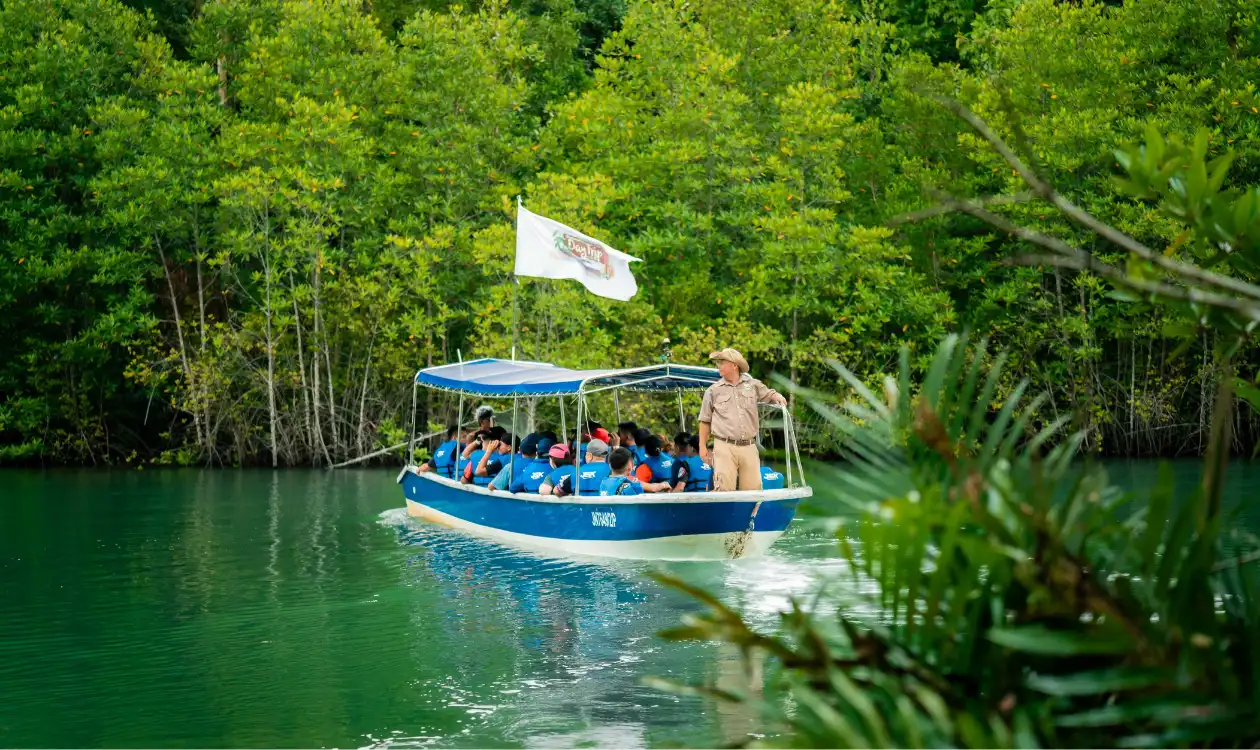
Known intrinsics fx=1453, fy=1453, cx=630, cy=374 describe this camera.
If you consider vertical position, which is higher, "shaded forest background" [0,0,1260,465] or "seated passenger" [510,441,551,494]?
"shaded forest background" [0,0,1260,465]

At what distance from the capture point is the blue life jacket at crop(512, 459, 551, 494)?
15.6 metres

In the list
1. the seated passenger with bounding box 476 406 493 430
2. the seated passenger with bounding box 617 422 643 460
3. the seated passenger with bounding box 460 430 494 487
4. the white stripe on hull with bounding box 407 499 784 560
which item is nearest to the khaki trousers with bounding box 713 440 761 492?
the white stripe on hull with bounding box 407 499 784 560

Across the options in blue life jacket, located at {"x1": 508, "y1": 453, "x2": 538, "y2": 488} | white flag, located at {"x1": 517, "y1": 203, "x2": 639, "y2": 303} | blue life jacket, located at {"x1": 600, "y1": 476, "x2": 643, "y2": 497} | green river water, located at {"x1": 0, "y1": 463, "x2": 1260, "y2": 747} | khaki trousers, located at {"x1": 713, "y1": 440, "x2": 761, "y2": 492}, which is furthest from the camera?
white flag, located at {"x1": 517, "y1": 203, "x2": 639, "y2": 303}

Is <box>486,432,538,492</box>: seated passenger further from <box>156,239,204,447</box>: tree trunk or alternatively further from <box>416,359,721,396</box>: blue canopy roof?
<box>156,239,204,447</box>: tree trunk

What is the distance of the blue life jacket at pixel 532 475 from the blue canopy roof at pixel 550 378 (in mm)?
810

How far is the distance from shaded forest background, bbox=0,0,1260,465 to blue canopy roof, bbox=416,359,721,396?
370 inches

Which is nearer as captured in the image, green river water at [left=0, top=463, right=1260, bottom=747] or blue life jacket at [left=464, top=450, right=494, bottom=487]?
green river water at [left=0, top=463, right=1260, bottom=747]

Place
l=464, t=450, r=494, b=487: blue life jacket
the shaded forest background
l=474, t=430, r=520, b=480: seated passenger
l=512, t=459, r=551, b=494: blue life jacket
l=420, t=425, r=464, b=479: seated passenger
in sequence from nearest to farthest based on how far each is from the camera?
l=512, t=459, r=551, b=494: blue life jacket → l=474, t=430, r=520, b=480: seated passenger → l=464, t=450, r=494, b=487: blue life jacket → l=420, t=425, r=464, b=479: seated passenger → the shaded forest background

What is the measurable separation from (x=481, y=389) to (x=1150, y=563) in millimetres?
15838

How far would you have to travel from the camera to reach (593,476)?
48.1ft

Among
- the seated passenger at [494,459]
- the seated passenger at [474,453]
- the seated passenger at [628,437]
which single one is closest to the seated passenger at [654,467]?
the seated passenger at [628,437]

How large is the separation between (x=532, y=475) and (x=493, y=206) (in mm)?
16877

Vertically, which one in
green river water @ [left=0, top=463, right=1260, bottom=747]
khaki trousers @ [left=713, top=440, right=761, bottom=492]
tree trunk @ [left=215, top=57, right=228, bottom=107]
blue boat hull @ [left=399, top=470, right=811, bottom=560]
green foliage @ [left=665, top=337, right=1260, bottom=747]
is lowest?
green river water @ [left=0, top=463, right=1260, bottom=747]

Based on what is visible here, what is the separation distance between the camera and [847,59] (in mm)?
34688
